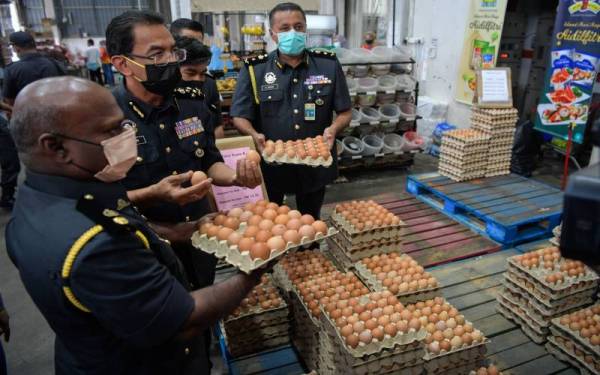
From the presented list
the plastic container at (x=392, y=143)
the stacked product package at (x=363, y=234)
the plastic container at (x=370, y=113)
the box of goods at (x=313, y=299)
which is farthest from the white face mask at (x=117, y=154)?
the plastic container at (x=392, y=143)

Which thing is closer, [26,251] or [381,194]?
[26,251]

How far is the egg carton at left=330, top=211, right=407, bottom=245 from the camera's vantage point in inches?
129

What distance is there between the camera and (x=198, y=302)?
1357 millimetres

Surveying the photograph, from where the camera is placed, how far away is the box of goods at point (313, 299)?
8.30ft

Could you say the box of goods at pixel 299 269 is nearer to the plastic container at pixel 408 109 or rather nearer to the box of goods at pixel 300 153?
the box of goods at pixel 300 153

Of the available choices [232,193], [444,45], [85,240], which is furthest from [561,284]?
[444,45]

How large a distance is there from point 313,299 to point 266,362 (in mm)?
536

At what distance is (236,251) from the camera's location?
177cm

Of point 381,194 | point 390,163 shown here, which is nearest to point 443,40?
point 390,163

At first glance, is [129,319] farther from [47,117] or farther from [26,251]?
[47,117]

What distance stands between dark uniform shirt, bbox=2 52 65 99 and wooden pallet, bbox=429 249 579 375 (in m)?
5.52

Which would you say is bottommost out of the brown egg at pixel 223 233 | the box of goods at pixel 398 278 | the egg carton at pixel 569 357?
the egg carton at pixel 569 357

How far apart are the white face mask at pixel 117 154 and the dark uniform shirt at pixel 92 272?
0.13ft

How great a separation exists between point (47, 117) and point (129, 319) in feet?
2.05
